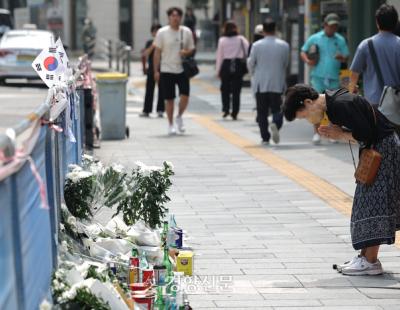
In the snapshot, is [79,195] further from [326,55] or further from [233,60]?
[233,60]

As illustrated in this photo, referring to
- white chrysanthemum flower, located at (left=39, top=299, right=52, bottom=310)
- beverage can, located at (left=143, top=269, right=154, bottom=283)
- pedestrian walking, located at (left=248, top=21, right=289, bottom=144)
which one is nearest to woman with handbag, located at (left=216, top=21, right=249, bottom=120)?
pedestrian walking, located at (left=248, top=21, right=289, bottom=144)

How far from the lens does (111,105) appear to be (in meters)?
16.9

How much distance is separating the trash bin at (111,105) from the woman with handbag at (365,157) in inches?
374

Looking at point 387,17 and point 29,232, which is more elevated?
point 387,17

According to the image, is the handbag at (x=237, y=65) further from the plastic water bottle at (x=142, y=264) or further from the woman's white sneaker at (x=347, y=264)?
the plastic water bottle at (x=142, y=264)

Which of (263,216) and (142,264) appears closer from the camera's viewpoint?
(142,264)

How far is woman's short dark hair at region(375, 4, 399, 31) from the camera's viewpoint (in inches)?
405

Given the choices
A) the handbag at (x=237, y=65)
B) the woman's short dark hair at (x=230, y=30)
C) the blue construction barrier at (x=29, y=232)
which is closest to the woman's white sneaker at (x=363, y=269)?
the blue construction barrier at (x=29, y=232)

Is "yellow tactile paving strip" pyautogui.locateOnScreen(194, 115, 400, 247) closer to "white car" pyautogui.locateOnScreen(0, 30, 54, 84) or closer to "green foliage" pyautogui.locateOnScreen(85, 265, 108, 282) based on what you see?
"green foliage" pyautogui.locateOnScreen(85, 265, 108, 282)

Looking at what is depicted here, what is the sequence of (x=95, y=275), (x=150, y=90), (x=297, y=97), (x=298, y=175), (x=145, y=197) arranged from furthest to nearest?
(x=150, y=90), (x=298, y=175), (x=145, y=197), (x=297, y=97), (x=95, y=275)

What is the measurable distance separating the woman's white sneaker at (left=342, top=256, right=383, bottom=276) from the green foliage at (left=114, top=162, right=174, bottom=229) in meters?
1.36

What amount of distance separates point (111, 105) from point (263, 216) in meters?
7.13

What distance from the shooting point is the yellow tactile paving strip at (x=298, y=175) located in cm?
1084

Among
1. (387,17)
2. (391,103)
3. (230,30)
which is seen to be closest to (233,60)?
(230,30)
